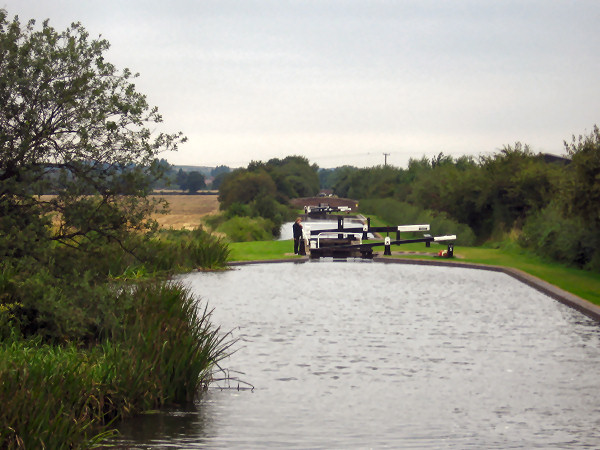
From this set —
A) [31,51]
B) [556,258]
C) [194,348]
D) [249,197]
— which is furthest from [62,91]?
[249,197]

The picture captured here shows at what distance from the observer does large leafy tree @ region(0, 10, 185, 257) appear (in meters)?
13.1

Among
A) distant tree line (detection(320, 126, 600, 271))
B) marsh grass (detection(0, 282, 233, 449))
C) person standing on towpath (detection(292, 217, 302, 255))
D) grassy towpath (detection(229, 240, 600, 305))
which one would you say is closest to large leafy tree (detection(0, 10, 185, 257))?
marsh grass (detection(0, 282, 233, 449))

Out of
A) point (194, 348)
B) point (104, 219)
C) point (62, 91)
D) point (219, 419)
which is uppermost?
point (62, 91)

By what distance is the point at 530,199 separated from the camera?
153 ft

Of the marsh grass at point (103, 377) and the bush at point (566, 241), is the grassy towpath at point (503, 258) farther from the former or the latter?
the marsh grass at point (103, 377)

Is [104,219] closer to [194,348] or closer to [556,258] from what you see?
[194,348]

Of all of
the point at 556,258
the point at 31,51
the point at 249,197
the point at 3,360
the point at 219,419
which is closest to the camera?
the point at 3,360

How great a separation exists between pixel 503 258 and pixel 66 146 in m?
25.2

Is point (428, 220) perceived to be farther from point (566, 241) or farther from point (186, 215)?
point (186, 215)

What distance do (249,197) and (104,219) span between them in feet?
263

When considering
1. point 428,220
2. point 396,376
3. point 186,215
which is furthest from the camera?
point 186,215

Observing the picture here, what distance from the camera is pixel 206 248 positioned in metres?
32.8

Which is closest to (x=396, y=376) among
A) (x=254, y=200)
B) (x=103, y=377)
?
(x=103, y=377)

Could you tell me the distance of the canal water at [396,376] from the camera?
32.7 feet
